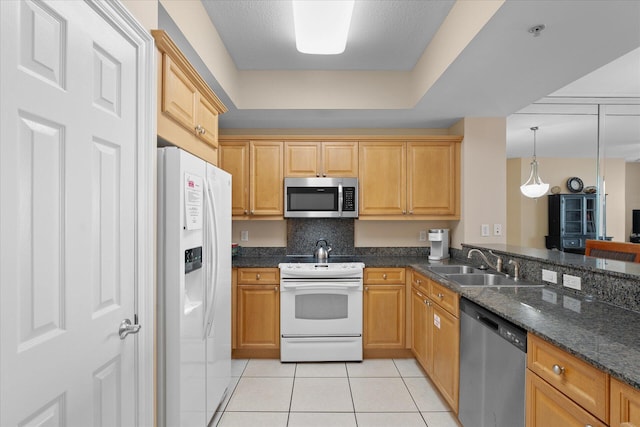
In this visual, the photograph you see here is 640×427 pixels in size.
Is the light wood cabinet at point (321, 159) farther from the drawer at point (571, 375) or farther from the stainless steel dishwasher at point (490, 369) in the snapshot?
the drawer at point (571, 375)

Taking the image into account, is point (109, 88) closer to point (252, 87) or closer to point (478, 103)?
point (252, 87)

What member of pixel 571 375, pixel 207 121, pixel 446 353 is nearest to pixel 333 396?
pixel 446 353

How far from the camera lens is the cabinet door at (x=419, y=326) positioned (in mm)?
2766

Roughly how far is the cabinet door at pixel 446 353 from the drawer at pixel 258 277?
1428mm

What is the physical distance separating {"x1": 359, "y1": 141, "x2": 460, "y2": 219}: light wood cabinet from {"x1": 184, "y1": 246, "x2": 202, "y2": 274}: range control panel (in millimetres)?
1998

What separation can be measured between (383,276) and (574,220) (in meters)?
6.71

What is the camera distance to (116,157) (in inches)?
50.9

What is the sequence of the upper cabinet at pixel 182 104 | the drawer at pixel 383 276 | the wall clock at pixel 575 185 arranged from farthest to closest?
the wall clock at pixel 575 185
the drawer at pixel 383 276
the upper cabinet at pixel 182 104

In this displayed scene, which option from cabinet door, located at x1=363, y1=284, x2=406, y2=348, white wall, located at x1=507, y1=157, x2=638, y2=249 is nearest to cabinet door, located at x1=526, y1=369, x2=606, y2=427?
cabinet door, located at x1=363, y1=284, x2=406, y2=348

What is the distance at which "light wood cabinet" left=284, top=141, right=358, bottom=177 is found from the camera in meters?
3.49

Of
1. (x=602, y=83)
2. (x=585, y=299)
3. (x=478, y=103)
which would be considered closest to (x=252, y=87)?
(x=478, y=103)

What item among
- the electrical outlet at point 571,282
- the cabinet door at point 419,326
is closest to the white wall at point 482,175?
the cabinet door at point 419,326

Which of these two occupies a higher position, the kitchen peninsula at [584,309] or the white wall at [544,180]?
the white wall at [544,180]

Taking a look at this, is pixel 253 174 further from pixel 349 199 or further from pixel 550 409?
pixel 550 409
